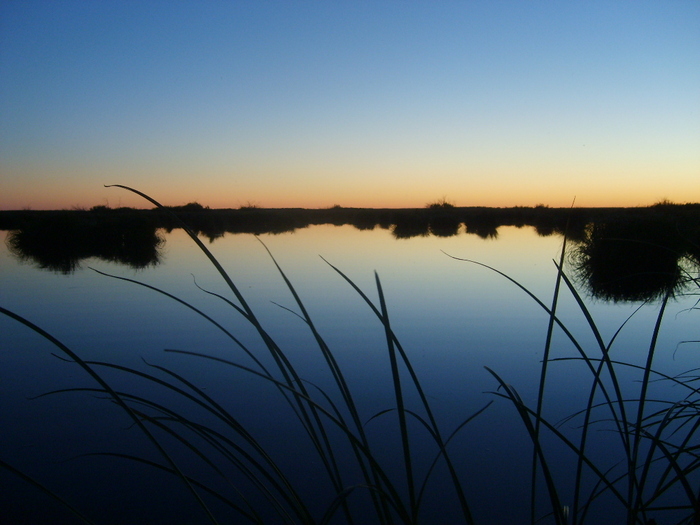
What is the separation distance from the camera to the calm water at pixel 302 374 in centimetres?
164

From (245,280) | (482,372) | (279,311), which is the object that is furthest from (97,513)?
(245,280)

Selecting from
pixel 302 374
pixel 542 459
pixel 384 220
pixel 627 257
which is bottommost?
pixel 302 374

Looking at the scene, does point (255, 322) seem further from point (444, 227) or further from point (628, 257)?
point (444, 227)

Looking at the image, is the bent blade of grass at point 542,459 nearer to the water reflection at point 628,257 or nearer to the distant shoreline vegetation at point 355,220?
the water reflection at point 628,257

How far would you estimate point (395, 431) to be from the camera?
2.03 meters

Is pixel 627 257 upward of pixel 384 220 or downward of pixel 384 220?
downward

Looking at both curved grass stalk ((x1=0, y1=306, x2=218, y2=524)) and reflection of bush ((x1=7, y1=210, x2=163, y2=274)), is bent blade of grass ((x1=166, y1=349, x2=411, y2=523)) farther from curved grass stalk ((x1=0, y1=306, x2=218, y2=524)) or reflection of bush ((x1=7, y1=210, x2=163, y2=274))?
reflection of bush ((x1=7, y1=210, x2=163, y2=274))

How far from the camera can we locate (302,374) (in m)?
2.54

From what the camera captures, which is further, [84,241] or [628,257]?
[84,241]

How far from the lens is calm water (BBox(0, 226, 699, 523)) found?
1640 mm

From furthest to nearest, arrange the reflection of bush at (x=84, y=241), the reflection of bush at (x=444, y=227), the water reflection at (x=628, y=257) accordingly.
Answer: the reflection of bush at (x=444, y=227), the reflection of bush at (x=84, y=241), the water reflection at (x=628, y=257)

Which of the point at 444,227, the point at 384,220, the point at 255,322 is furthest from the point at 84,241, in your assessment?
the point at 384,220

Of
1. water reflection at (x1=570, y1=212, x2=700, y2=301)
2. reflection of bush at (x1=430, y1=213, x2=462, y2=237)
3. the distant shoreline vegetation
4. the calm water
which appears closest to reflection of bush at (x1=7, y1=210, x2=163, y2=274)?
the distant shoreline vegetation

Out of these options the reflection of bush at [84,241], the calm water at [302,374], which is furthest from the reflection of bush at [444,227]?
the calm water at [302,374]
